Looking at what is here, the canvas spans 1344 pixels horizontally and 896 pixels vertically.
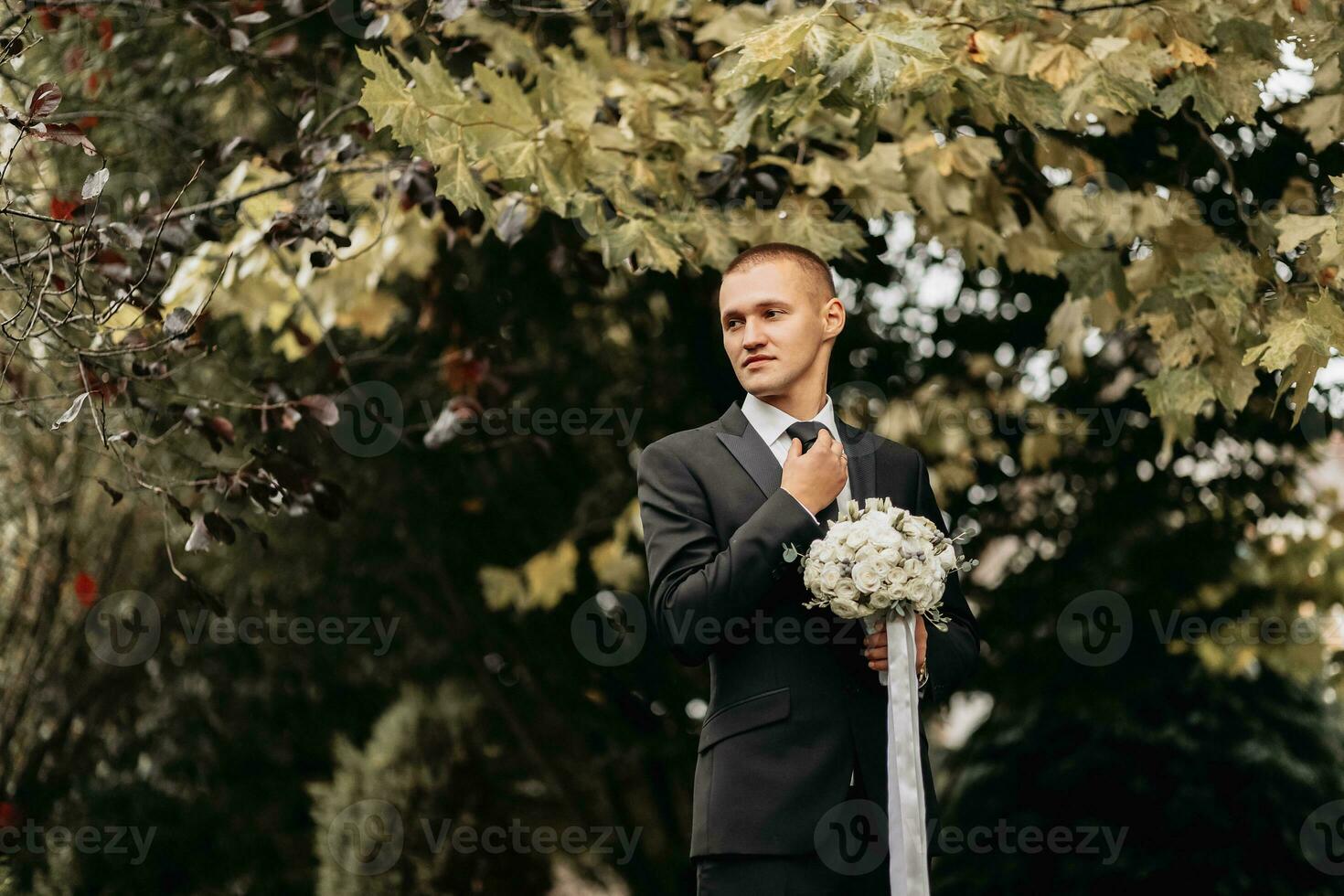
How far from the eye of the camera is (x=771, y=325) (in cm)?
281

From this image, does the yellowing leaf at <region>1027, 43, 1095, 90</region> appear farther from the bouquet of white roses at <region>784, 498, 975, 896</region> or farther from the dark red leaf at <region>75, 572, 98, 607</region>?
the dark red leaf at <region>75, 572, 98, 607</region>

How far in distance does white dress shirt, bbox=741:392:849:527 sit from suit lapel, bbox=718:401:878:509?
0.01 metres

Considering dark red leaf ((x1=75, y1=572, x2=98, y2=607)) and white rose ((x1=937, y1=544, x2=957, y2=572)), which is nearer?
white rose ((x1=937, y1=544, x2=957, y2=572))

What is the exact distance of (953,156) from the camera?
4.28m

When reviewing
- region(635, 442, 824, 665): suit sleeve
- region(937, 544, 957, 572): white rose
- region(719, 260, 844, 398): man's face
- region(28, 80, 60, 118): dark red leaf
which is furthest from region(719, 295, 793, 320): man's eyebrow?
region(28, 80, 60, 118): dark red leaf

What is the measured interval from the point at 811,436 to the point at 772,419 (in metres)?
0.10

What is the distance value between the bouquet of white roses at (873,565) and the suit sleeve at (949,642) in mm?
183

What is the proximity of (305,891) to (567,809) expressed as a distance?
1830 millimetres

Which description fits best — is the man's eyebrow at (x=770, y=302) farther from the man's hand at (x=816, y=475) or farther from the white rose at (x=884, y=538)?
the white rose at (x=884, y=538)

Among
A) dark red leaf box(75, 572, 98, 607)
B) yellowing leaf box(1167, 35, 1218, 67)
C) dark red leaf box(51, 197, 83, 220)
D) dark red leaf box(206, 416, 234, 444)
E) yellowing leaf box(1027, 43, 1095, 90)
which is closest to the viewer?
yellowing leaf box(1167, 35, 1218, 67)

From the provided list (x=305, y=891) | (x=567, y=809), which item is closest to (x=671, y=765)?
(x=567, y=809)

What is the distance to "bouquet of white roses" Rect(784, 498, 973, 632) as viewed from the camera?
2500mm

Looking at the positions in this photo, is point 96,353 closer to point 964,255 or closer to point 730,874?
point 730,874

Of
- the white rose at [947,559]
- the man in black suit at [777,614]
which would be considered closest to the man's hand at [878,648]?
the man in black suit at [777,614]
